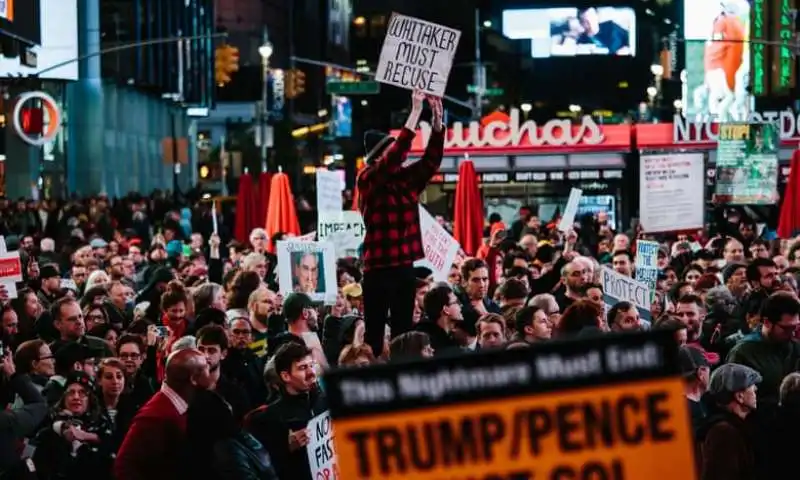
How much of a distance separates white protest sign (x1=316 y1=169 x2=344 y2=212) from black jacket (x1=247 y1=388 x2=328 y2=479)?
10467 mm

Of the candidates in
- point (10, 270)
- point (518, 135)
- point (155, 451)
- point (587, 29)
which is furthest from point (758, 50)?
point (155, 451)

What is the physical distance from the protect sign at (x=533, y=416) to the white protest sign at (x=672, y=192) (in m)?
19.7

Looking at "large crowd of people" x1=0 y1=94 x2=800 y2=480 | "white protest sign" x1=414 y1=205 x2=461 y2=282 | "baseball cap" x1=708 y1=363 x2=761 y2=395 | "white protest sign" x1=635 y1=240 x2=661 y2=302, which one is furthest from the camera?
"white protest sign" x1=414 y1=205 x2=461 y2=282

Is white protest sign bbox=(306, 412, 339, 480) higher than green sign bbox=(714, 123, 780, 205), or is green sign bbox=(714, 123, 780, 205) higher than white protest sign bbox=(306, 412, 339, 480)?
green sign bbox=(714, 123, 780, 205)

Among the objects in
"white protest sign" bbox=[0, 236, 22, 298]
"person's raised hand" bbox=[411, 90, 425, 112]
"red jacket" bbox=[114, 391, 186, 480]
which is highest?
"person's raised hand" bbox=[411, 90, 425, 112]

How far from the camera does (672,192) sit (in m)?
24.5

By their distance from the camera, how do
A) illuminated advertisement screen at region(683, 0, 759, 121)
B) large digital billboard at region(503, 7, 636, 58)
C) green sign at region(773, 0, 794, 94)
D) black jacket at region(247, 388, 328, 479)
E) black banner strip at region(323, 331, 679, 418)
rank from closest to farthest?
1. black banner strip at region(323, 331, 679, 418)
2. black jacket at region(247, 388, 328, 479)
3. green sign at region(773, 0, 794, 94)
4. illuminated advertisement screen at region(683, 0, 759, 121)
5. large digital billboard at region(503, 7, 636, 58)

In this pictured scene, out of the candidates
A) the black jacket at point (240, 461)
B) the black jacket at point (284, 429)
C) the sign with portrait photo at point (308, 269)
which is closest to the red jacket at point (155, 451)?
the black jacket at point (240, 461)

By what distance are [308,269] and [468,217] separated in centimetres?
685

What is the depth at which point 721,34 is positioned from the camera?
68688mm

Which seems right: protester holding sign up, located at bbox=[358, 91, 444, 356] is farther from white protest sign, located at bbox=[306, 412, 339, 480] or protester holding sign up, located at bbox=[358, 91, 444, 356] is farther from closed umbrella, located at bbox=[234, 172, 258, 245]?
closed umbrella, located at bbox=[234, 172, 258, 245]

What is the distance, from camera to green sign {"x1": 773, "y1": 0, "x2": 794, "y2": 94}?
56.6m

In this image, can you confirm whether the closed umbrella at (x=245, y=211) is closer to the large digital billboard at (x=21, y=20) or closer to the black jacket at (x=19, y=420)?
the large digital billboard at (x=21, y=20)

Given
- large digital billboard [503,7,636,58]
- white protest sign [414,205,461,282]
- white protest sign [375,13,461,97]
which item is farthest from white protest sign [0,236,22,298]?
large digital billboard [503,7,636,58]
